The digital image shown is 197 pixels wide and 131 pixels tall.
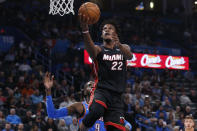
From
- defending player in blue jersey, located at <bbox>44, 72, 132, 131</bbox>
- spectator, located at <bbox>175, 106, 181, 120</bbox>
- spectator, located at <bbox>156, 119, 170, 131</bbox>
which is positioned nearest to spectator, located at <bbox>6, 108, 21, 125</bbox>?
spectator, located at <bbox>156, 119, 170, 131</bbox>

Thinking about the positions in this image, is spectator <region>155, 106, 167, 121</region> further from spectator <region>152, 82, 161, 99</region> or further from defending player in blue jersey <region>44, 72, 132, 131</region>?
defending player in blue jersey <region>44, 72, 132, 131</region>

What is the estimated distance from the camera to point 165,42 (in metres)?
25.6

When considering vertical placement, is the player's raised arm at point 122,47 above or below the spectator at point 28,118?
above

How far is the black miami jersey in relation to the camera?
502 centimetres

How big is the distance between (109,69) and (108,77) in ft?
0.36

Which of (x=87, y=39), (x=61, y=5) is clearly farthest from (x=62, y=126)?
(x=87, y=39)

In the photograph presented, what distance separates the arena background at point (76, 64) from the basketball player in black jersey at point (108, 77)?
3211 millimetres

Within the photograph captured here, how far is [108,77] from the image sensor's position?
16.5ft

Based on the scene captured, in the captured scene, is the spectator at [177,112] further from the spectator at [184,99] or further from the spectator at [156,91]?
the spectator at [184,99]

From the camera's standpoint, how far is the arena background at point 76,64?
500 inches

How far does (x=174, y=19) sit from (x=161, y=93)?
12.4 metres

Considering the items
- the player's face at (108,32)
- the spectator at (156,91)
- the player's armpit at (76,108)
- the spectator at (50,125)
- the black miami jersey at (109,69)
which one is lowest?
the spectator at (156,91)

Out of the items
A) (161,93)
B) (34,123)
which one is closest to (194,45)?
(161,93)

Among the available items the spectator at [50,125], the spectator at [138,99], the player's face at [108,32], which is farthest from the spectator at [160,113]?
the player's face at [108,32]
